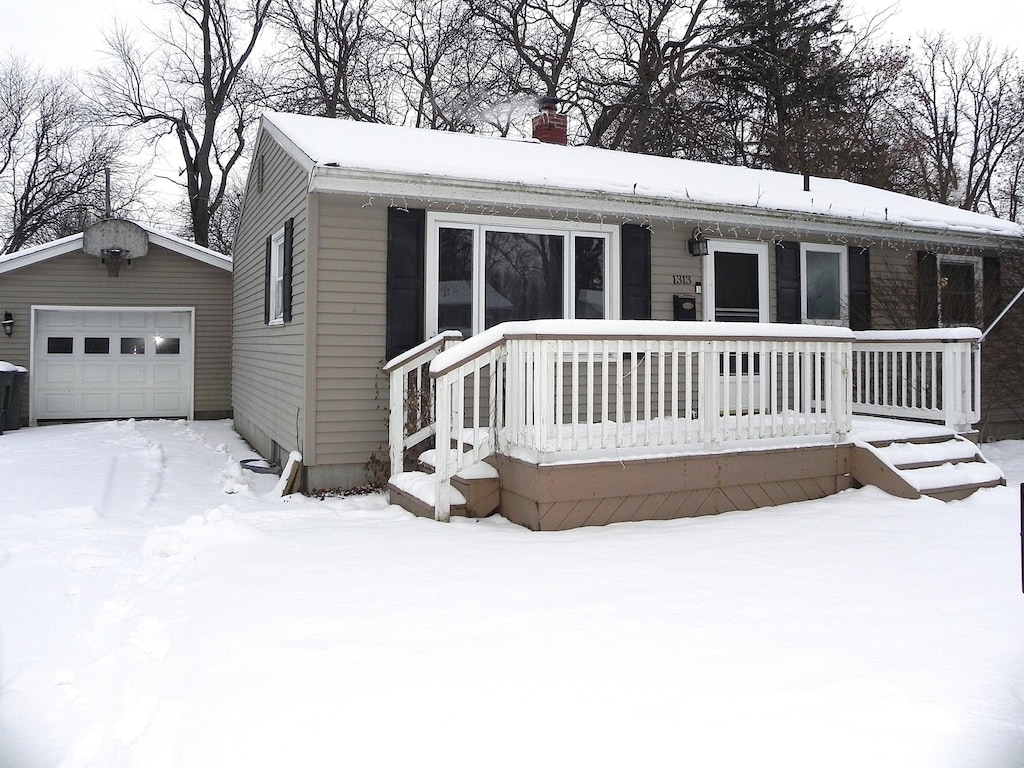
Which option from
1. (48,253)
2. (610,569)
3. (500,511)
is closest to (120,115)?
(48,253)

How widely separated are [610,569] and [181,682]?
2.08 m

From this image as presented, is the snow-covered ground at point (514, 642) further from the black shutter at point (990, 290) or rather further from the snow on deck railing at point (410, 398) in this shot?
the black shutter at point (990, 290)

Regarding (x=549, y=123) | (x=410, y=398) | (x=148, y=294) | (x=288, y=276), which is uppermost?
(x=549, y=123)

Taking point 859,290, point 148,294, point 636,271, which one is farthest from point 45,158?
point 859,290

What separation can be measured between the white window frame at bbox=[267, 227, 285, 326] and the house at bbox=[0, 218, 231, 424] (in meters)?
4.48

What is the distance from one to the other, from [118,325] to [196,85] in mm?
11152

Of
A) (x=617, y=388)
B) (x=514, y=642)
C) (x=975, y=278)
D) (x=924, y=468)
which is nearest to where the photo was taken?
(x=514, y=642)

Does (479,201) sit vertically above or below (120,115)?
below

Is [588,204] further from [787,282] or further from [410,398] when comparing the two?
[787,282]

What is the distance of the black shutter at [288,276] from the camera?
7129 mm

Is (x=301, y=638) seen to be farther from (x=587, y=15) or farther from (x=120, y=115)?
(x=120, y=115)

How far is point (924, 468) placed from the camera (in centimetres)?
581

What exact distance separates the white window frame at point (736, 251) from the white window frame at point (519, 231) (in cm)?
107

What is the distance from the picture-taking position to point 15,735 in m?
2.25
